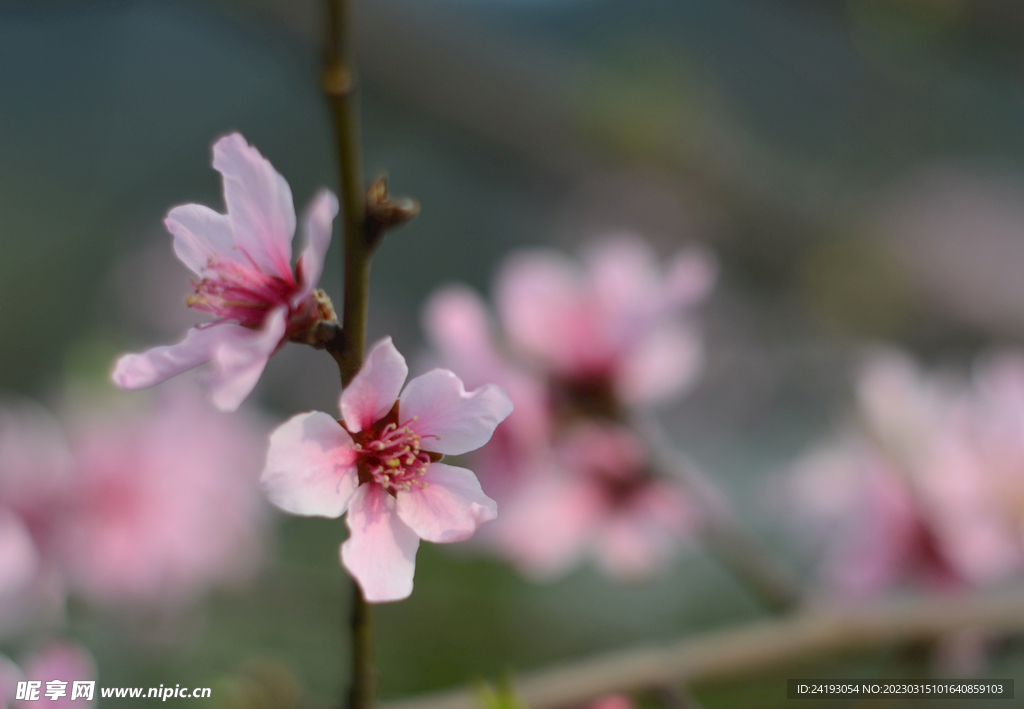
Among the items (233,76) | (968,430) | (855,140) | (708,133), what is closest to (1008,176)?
(855,140)

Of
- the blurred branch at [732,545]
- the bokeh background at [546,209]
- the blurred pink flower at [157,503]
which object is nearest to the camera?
the blurred branch at [732,545]

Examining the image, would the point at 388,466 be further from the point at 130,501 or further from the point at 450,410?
the point at 130,501

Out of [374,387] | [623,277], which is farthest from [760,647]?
[374,387]

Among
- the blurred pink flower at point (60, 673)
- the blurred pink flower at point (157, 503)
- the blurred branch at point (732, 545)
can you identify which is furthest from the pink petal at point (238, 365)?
the blurred pink flower at point (157, 503)

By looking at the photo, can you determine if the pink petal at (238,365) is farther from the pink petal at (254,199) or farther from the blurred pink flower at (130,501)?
the blurred pink flower at (130,501)

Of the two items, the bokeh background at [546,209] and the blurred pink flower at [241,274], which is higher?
the bokeh background at [546,209]

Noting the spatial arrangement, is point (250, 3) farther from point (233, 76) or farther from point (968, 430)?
point (233, 76)
